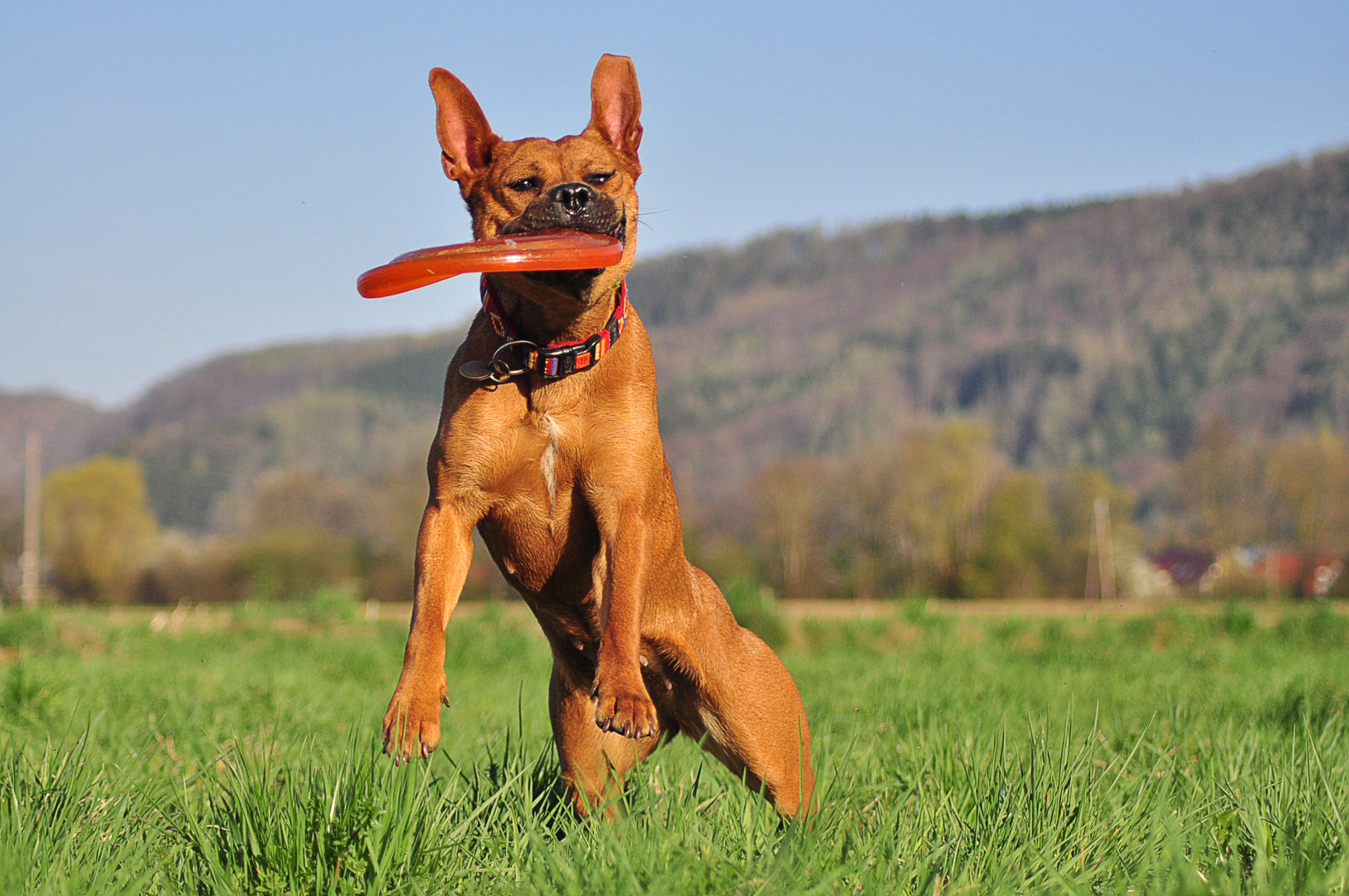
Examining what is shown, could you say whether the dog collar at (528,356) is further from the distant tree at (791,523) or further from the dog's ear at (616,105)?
the distant tree at (791,523)

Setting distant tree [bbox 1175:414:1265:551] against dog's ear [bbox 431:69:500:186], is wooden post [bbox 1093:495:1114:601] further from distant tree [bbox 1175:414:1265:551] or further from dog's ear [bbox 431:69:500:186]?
dog's ear [bbox 431:69:500:186]

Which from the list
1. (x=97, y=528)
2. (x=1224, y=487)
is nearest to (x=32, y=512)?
(x=97, y=528)

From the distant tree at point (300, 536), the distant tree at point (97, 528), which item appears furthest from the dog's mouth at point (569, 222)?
the distant tree at point (97, 528)

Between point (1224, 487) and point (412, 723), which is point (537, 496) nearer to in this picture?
point (412, 723)

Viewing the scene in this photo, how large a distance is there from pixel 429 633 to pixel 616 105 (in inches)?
74.8

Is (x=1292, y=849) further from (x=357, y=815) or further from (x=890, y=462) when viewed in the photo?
(x=890, y=462)

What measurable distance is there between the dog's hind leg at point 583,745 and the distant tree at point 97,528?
43118 mm

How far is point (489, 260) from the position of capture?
9.61 ft

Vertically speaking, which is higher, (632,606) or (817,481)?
(632,606)

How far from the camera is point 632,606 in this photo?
3.13m

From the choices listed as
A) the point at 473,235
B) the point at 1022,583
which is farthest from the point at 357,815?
the point at 1022,583

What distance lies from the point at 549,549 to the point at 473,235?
3.47 ft

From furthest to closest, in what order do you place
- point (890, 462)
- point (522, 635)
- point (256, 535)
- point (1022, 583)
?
point (890, 462) < point (256, 535) < point (1022, 583) < point (522, 635)

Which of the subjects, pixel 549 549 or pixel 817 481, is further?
pixel 817 481
